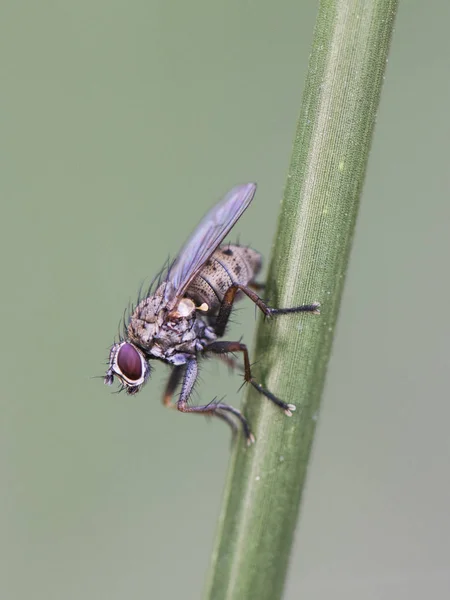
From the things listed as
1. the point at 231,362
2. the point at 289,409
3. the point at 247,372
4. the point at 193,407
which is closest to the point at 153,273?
the point at 231,362

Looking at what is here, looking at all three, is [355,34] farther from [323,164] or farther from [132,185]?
[132,185]

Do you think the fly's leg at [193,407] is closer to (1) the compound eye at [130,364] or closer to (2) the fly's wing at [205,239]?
(1) the compound eye at [130,364]

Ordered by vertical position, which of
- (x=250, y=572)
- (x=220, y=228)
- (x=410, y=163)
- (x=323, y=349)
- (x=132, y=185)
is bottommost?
(x=250, y=572)

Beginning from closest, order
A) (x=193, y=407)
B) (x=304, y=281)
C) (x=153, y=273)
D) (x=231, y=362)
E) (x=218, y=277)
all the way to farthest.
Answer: (x=304, y=281) < (x=193, y=407) < (x=218, y=277) < (x=231, y=362) < (x=153, y=273)

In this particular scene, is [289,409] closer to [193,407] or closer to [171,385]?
[193,407]

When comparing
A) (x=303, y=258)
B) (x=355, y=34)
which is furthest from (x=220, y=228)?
(x=355, y=34)

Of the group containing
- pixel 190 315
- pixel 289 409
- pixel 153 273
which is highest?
pixel 153 273
